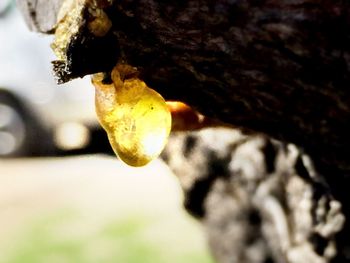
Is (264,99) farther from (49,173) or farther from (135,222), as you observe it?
(49,173)

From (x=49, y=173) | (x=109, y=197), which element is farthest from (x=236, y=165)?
(x=49, y=173)

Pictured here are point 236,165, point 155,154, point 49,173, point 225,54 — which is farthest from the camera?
point 49,173

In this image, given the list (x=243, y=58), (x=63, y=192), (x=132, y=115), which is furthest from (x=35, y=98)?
(x=243, y=58)

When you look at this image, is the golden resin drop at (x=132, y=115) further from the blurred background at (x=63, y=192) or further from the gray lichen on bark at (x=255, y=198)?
the blurred background at (x=63, y=192)

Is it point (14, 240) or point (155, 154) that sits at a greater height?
point (155, 154)

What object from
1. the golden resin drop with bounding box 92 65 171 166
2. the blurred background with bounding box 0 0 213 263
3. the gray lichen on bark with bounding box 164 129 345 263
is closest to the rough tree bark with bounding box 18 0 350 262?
the golden resin drop with bounding box 92 65 171 166

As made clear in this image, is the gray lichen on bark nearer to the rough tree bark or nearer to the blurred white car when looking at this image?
the rough tree bark

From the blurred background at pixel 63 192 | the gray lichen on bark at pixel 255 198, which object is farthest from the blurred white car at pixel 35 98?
the gray lichen on bark at pixel 255 198
